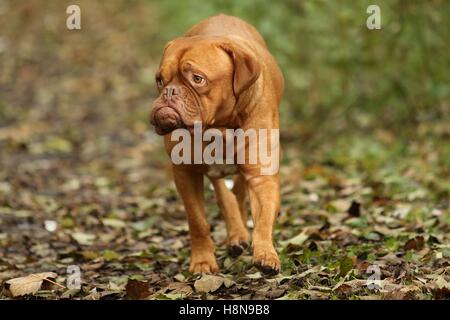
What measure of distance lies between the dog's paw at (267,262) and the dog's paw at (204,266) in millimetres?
563

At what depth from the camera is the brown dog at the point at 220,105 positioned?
16.0 ft

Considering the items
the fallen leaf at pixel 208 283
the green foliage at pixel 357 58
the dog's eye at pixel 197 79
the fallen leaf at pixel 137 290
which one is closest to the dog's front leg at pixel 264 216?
the fallen leaf at pixel 208 283

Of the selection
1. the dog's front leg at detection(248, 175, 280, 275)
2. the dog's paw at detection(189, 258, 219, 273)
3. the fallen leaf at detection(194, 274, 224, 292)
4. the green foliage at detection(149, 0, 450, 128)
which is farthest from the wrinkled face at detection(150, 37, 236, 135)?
the green foliage at detection(149, 0, 450, 128)

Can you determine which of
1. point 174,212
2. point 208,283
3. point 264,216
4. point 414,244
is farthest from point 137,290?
point 174,212

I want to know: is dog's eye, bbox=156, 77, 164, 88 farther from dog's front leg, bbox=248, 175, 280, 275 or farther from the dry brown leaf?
the dry brown leaf

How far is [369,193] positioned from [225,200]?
6.16ft

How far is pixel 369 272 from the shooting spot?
5.15m

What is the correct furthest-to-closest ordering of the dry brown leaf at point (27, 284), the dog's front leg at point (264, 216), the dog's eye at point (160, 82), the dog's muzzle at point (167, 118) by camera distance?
the dry brown leaf at point (27, 284), the dog's front leg at point (264, 216), the dog's eye at point (160, 82), the dog's muzzle at point (167, 118)

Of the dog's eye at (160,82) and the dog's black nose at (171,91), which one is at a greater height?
the dog's eye at (160,82)

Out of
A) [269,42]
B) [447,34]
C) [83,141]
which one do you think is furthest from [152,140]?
[447,34]

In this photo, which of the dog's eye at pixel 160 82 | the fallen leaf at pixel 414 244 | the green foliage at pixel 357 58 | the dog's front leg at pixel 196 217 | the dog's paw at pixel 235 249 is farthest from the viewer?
the green foliage at pixel 357 58

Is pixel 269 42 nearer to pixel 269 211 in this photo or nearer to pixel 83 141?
pixel 83 141

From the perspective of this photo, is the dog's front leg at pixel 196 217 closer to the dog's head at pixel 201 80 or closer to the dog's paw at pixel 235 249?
the dog's paw at pixel 235 249

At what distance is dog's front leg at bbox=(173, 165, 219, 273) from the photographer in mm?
5562
